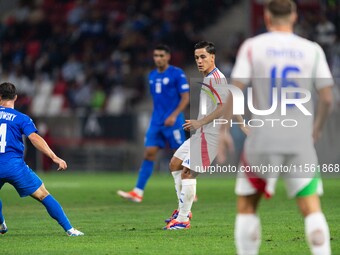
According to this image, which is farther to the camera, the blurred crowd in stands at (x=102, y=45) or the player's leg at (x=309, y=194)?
the blurred crowd in stands at (x=102, y=45)

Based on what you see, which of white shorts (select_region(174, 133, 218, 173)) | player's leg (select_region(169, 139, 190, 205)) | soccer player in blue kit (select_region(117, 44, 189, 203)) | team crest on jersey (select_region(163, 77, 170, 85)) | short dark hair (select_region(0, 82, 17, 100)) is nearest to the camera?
short dark hair (select_region(0, 82, 17, 100))

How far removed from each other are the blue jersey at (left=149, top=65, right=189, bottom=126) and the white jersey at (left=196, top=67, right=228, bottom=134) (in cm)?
419

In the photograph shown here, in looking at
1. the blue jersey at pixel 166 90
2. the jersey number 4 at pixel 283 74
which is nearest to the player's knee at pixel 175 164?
the blue jersey at pixel 166 90

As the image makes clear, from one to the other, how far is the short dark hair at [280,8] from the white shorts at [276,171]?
3.39 feet

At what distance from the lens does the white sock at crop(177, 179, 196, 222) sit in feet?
37.7

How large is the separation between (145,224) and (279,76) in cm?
547

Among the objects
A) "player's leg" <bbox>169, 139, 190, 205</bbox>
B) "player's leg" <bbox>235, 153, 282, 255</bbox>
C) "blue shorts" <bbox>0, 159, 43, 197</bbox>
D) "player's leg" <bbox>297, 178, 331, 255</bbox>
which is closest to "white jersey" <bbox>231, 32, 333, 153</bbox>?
"player's leg" <bbox>235, 153, 282, 255</bbox>

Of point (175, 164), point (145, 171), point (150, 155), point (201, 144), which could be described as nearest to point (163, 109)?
point (150, 155)

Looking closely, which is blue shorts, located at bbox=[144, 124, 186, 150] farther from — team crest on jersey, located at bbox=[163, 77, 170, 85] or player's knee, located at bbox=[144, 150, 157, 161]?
team crest on jersey, located at bbox=[163, 77, 170, 85]

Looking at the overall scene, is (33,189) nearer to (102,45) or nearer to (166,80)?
(166,80)

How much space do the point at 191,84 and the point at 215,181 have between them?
15.4 ft

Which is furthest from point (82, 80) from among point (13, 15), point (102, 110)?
point (13, 15)

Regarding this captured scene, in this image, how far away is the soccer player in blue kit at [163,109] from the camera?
623 inches

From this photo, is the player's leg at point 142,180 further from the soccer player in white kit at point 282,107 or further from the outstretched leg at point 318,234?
the outstretched leg at point 318,234
